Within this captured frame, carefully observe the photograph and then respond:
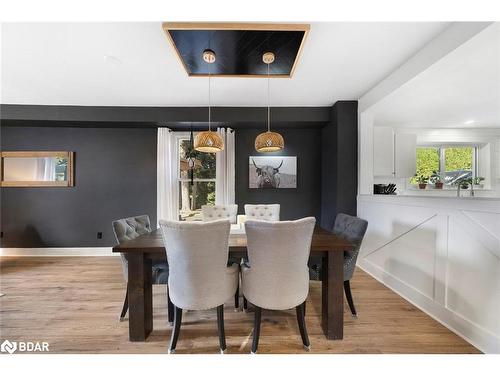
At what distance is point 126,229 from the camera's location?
78.3 inches

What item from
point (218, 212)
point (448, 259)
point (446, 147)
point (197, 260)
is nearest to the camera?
point (197, 260)

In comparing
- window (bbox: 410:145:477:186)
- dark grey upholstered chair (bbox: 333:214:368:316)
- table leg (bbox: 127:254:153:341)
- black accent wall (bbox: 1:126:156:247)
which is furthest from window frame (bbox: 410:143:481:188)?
black accent wall (bbox: 1:126:156:247)

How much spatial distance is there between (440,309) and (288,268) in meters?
1.66

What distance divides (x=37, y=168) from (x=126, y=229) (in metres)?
3.39

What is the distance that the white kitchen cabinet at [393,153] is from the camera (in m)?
3.57

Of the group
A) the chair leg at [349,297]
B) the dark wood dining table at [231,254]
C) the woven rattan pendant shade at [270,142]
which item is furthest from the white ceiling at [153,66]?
the chair leg at [349,297]

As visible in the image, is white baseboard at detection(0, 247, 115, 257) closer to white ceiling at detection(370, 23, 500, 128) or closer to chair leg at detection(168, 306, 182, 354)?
chair leg at detection(168, 306, 182, 354)

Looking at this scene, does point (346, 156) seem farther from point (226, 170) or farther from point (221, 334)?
point (221, 334)

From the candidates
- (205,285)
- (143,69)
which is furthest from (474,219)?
(143,69)

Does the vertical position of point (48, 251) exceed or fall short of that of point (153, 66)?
it falls short

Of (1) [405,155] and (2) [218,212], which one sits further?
(1) [405,155]

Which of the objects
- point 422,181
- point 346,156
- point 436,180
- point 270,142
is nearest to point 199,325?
point 270,142

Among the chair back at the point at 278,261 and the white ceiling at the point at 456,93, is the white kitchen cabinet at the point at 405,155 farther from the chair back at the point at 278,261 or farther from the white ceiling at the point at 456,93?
the chair back at the point at 278,261
